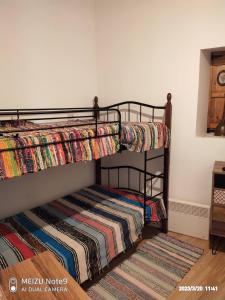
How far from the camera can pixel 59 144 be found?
5.37 feet

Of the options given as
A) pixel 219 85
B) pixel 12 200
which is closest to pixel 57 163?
pixel 12 200

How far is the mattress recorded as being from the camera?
142cm

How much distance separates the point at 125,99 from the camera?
2.91 m

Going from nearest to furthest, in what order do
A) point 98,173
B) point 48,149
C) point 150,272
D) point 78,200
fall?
point 48,149
point 150,272
point 78,200
point 98,173

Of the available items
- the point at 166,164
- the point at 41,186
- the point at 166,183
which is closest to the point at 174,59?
the point at 166,164

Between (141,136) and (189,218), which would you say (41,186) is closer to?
(141,136)

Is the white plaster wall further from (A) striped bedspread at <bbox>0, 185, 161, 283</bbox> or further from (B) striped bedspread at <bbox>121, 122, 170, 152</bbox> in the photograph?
(A) striped bedspread at <bbox>0, 185, 161, 283</bbox>

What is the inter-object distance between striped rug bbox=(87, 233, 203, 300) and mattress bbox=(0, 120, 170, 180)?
3.38 ft

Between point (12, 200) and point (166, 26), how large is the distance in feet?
7.59

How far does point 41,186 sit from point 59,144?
1.03 m

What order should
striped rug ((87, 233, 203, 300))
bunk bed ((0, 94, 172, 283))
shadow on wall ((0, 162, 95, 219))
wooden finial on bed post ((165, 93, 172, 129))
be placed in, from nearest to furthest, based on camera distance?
1. bunk bed ((0, 94, 172, 283))
2. striped rug ((87, 233, 203, 300))
3. shadow on wall ((0, 162, 95, 219))
4. wooden finial on bed post ((165, 93, 172, 129))

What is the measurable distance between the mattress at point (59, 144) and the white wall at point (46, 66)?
0.42 meters

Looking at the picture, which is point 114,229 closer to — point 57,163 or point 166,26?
point 57,163

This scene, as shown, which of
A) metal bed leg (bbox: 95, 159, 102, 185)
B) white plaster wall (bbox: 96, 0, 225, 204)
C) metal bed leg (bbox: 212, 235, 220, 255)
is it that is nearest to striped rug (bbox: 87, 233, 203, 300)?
metal bed leg (bbox: 212, 235, 220, 255)
